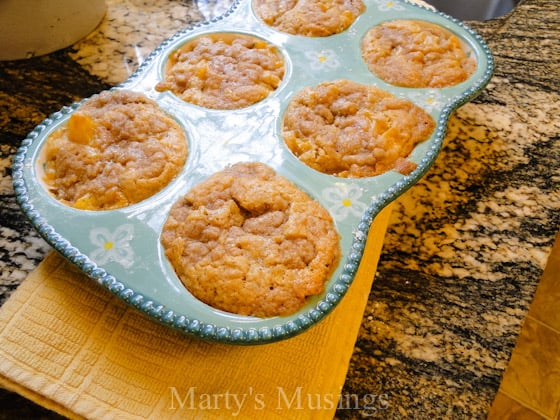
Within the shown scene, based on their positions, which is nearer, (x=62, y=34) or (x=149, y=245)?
(x=149, y=245)

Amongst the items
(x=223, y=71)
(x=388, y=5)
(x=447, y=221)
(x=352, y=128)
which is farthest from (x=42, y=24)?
(x=447, y=221)

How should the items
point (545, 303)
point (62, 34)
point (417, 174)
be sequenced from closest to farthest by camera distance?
point (417, 174)
point (62, 34)
point (545, 303)

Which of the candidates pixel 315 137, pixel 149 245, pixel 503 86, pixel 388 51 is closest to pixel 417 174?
pixel 315 137

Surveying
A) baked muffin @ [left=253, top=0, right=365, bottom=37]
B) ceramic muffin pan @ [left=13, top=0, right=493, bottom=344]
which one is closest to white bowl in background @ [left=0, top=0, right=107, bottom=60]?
ceramic muffin pan @ [left=13, top=0, right=493, bottom=344]

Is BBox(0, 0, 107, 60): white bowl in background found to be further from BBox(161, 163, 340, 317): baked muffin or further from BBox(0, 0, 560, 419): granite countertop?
BBox(161, 163, 340, 317): baked muffin

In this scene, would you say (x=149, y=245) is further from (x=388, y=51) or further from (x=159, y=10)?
(x=159, y=10)

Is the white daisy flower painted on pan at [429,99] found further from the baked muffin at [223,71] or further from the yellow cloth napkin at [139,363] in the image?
the yellow cloth napkin at [139,363]
